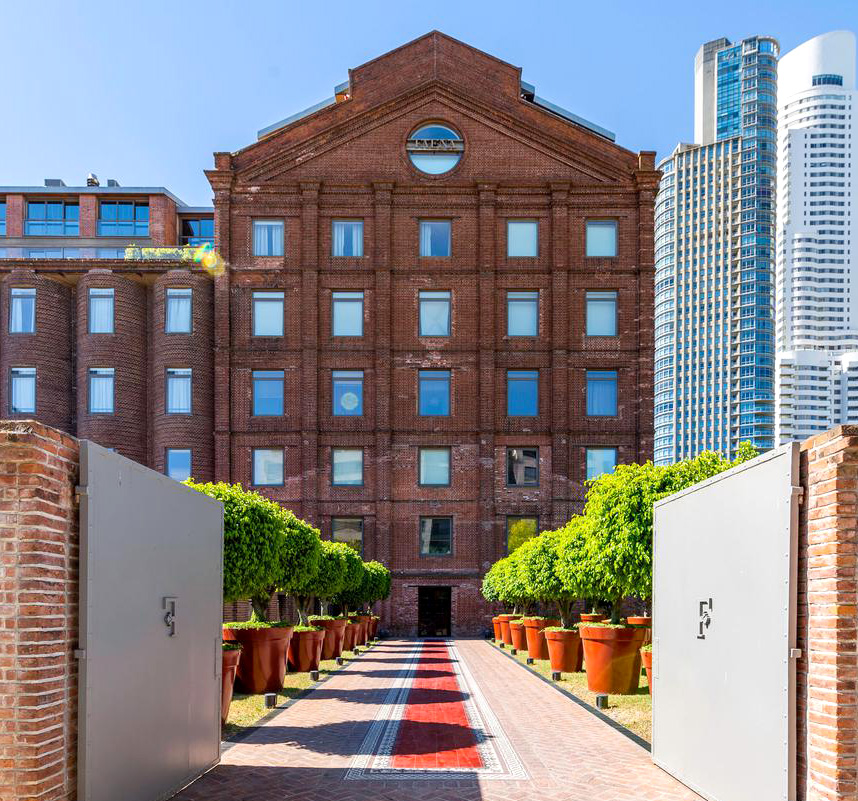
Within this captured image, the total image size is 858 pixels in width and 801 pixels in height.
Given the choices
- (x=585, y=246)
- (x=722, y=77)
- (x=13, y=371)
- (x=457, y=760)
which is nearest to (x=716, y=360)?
(x=722, y=77)

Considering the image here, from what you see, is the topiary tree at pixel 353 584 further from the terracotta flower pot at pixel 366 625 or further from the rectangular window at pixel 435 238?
the rectangular window at pixel 435 238

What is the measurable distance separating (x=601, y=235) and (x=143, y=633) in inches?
1332

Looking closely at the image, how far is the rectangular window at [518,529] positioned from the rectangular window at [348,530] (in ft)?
20.1

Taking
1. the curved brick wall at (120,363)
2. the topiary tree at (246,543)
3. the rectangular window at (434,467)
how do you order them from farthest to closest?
the rectangular window at (434,467) < the curved brick wall at (120,363) < the topiary tree at (246,543)

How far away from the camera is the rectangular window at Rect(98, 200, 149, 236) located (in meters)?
44.8

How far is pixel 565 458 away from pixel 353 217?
13551mm

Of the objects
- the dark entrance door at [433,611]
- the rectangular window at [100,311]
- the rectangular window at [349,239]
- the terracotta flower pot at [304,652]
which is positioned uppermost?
the rectangular window at [349,239]

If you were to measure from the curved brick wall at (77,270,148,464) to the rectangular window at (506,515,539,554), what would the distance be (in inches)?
613

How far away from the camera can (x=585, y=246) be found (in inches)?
1492

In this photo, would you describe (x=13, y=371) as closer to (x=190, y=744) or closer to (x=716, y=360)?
(x=190, y=744)

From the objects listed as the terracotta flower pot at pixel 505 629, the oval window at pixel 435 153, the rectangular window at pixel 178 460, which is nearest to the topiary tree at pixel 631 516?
the terracotta flower pot at pixel 505 629

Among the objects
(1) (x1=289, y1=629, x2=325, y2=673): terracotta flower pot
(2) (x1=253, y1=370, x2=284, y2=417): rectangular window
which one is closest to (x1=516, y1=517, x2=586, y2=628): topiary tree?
(1) (x1=289, y1=629, x2=325, y2=673): terracotta flower pot

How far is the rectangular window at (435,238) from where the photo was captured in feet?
124

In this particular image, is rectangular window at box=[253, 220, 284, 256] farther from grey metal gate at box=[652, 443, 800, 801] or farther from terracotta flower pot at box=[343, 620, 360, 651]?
grey metal gate at box=[652, 443, 800, 801]
